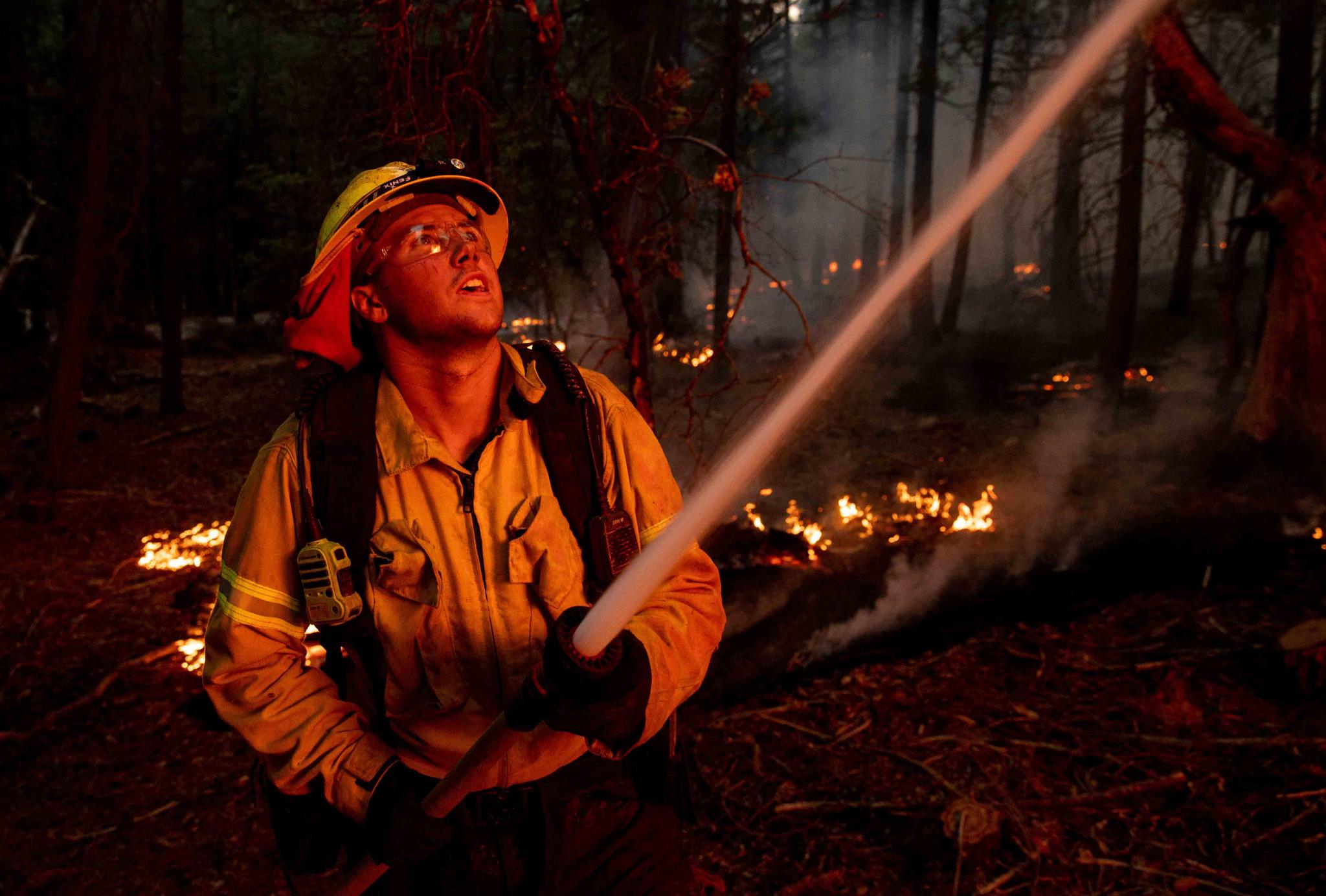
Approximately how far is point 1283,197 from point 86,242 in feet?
42.1

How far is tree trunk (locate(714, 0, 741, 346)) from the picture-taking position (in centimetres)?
571

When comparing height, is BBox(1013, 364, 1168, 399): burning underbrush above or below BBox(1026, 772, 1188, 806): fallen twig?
below

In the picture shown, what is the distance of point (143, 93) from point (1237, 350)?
15538 mm

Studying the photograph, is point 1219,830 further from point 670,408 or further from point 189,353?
point 189,353

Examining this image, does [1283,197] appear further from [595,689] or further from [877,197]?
[877,197]

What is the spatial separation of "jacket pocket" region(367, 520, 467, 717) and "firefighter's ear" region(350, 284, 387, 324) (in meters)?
0.70

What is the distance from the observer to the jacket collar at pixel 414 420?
229 cm

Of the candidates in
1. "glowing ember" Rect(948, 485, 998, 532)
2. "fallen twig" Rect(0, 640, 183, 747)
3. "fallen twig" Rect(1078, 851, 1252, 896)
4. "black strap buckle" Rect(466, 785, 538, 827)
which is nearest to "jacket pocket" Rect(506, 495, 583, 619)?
"black strap buckle" Rect(466, 785, 538, 827)

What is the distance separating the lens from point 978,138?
2089 centimetres

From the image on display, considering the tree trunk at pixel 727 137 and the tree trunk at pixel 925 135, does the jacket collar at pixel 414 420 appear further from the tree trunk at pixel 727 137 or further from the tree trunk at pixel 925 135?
the tree trunk at pixel 925 135

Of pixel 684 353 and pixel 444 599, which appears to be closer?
pixel 444 599

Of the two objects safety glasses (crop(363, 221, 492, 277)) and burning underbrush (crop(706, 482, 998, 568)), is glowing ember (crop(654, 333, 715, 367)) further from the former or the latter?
safety glasses (crop(363, 221, 492, 277))

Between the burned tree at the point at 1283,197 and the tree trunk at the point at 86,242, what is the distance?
35.8 ft

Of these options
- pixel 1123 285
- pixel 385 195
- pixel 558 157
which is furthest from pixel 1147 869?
pixel 1123 285
